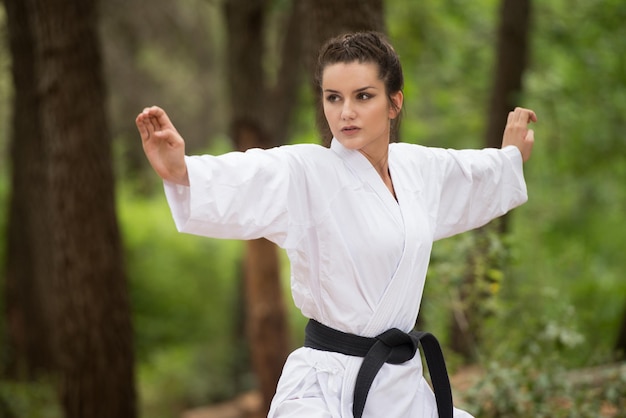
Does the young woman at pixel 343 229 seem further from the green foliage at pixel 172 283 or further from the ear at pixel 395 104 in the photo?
the green foliage at pixel 172 283

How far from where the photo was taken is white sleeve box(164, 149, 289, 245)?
259 centimetres

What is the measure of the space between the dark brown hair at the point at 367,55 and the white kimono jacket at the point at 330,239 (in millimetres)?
260

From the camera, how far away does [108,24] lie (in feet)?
39.7

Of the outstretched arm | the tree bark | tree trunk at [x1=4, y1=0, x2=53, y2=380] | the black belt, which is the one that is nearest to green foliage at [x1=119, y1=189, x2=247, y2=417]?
tree trunk at [x1=4, y1=0, x2=53, y2=380]

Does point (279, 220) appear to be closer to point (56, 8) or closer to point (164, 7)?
point (56, 8)

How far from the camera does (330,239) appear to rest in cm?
274

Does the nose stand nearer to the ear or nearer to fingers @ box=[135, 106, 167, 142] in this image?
the ear

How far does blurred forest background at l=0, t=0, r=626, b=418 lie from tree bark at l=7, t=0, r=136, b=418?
0.01m

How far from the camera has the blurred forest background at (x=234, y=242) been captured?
16.9 feet

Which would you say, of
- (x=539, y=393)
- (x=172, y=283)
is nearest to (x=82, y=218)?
(x=539, y=393)

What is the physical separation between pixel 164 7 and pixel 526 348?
9.23 metres

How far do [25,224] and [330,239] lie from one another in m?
7.57

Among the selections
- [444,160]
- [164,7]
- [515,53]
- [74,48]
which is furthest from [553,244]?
[444,160]

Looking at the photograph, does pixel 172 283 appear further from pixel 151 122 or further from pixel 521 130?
pixel 151 122
